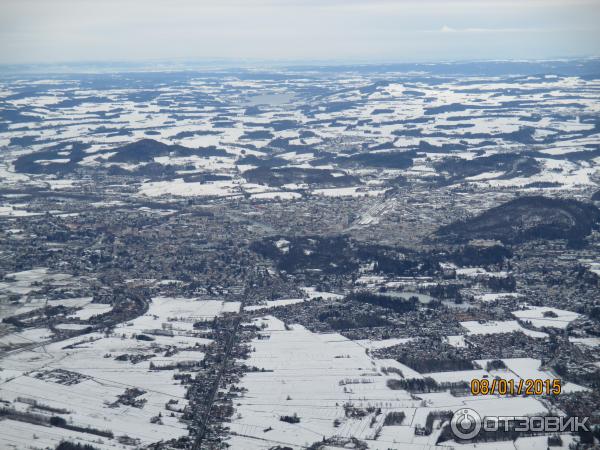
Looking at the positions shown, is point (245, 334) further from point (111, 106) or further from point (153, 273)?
point (111, 106)

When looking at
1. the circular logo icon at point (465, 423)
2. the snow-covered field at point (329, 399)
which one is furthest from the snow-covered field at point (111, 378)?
the circular logo icon at point (465, 423)

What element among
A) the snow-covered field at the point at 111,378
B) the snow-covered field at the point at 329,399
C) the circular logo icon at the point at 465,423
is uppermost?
the circular logo icon at the point at 465,423

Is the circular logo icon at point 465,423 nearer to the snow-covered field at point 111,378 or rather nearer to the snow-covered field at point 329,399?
the snow-covered field at point 329,399

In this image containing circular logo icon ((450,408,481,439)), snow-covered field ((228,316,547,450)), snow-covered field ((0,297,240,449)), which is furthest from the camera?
snow-covered field ((0,297,240,449))

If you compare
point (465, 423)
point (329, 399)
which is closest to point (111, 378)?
point (329, 399)

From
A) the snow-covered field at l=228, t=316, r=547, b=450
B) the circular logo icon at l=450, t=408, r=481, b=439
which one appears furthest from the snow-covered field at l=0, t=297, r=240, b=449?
the circular logo icon at l=450, t=408, r=481, b=439

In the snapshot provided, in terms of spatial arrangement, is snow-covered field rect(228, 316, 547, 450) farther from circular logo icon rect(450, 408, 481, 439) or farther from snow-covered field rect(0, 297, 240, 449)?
snow-covered field rect(0, 297, 240, 449)

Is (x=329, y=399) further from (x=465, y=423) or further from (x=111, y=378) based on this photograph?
(x=111, y=378)

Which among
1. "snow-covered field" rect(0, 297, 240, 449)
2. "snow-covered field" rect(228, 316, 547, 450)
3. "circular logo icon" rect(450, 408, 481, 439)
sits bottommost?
"snow-covered field" rect(0, 297, 240, 449)

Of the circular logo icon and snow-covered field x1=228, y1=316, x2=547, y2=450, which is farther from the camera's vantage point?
snow-covered field x1=228, y1=316, x2=547, y2=450
